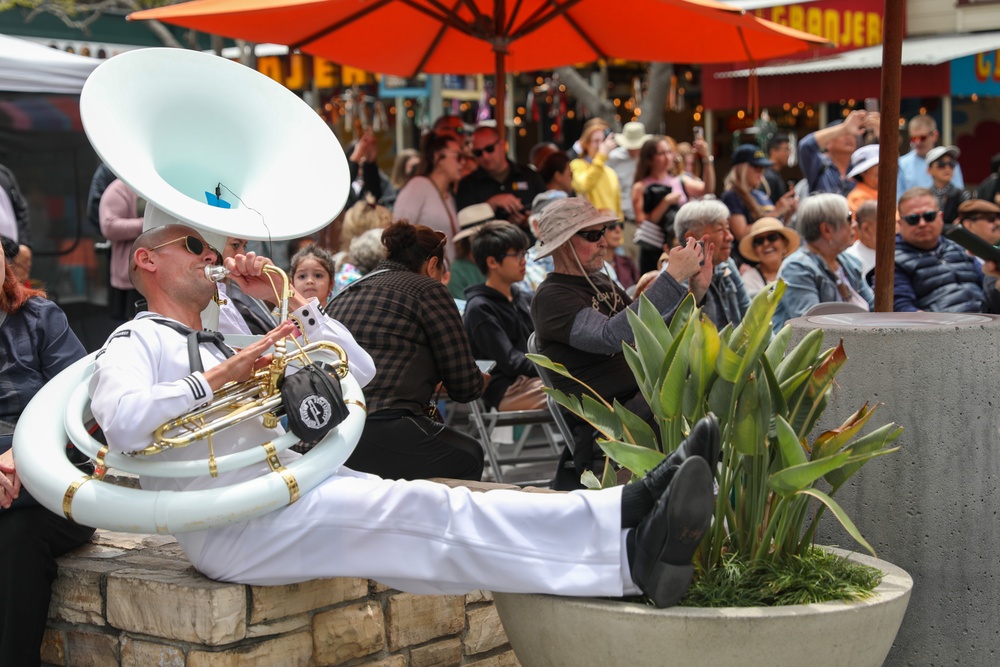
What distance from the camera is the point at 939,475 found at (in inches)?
140

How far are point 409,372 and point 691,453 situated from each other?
194 centimetres

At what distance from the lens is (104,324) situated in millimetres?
9781

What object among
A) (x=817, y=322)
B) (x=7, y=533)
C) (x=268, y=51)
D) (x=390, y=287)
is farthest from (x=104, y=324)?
(x=268, y=51)

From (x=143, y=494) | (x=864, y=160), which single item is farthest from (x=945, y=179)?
(x=143, y=494)

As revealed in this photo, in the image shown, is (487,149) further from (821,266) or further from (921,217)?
(921,217)

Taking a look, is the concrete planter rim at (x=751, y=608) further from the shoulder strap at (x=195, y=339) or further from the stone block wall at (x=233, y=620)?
the shoulder strap at (x=195, y=339)

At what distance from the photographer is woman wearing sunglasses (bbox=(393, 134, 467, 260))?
26.0ft

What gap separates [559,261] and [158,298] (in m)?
2.09

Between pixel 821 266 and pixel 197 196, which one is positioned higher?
pixel 197 196

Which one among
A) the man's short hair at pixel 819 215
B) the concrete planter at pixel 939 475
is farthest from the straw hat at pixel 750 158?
the concrete planter at pixel 939 475

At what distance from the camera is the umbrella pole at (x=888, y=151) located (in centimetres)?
455

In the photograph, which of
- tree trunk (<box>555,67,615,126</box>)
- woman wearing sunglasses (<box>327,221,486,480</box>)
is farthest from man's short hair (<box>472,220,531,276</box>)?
tree trunk (<box>555,67,615,126</box>)

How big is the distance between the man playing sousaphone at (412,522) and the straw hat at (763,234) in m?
4.04

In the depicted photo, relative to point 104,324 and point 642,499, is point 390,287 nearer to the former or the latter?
point 642,499
